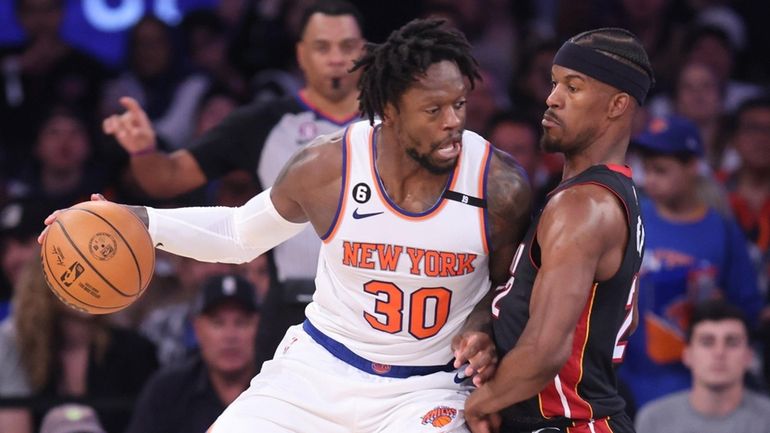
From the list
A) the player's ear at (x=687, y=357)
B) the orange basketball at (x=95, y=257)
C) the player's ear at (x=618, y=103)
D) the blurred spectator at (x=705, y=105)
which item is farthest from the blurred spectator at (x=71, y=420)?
the blurred spectator at (x=705, y=105)

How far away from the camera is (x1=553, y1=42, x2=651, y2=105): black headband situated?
4359mm

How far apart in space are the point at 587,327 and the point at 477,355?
0.36 meters

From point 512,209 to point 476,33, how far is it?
5.02m

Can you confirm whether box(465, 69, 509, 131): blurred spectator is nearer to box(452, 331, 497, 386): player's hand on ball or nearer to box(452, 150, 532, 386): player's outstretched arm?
box(452, 150, 532, 386): player's outstretched arm

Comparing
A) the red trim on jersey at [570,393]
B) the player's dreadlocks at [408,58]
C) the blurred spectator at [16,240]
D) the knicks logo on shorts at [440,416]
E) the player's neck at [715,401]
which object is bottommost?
the player's neck at [715,401]

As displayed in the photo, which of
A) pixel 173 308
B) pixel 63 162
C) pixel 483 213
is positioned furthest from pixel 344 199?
pixel 63 162

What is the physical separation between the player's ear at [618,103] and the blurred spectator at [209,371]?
2.54 metres

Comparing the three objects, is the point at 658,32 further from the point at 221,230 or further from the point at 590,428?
the point at 590,428

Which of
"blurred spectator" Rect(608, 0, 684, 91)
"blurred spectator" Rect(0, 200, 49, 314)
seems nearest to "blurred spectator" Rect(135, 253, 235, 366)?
"blurred spectator" Rect(0, 200, 49, 314)

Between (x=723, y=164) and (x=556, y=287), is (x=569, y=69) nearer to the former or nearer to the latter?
(x=556, y=287)

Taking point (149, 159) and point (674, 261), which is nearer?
point (149, 159)

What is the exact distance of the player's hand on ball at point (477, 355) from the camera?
4359 mm

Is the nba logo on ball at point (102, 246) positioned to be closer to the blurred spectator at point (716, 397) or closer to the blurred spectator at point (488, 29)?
the blurred spectator at point (716, 397)

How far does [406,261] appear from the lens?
4.57 m
